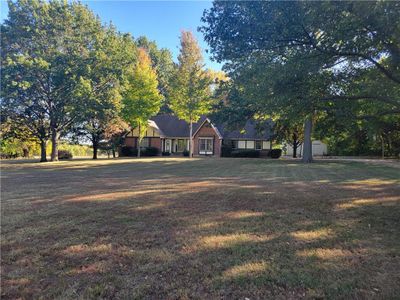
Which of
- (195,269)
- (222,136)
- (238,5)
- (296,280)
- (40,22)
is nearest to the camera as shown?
(296,280)

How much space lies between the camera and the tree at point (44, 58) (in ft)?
72.2

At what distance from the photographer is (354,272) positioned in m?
3.69

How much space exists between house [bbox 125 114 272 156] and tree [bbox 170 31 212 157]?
4.58 m

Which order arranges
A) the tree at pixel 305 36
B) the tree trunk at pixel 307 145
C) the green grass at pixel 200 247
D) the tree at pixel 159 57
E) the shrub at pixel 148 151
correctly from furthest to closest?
the tree at pixel 159 57, the shrub at pixel 148 151, the tree trunk at pixel 307 145, the tree at pixel 305 36, the green grass at pixel 200 247

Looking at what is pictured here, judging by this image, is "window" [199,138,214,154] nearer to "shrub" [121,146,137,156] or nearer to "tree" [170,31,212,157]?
"tree" [170,31,212,157]

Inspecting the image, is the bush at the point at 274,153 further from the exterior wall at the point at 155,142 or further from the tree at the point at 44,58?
the tree at the point at 44,58

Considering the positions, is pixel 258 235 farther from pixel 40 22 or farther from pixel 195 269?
pixel 40 22

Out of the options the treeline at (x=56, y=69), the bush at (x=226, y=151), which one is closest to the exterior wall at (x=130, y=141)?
the treeline at (x=56, y=69)

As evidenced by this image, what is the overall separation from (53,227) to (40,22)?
76.7ft

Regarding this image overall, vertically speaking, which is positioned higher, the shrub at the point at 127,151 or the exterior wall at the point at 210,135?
the exterior wall at the point at 210,135

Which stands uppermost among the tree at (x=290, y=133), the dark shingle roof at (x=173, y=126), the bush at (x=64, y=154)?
the dark shingle roof at (x=173, y=126)

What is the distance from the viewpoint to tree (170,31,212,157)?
32219 millimetres

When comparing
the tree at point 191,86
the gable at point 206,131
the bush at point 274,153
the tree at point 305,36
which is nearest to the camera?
the tree at point 305,36

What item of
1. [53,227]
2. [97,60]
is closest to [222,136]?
[97,60]
